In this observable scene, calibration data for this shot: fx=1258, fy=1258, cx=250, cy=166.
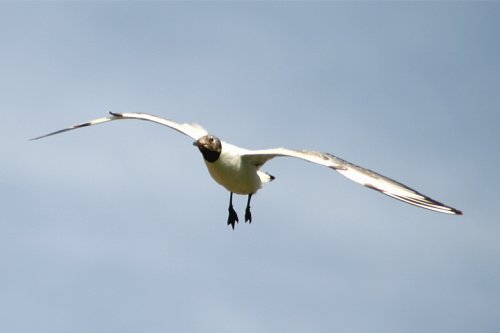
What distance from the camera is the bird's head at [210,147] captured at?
80.1 ft

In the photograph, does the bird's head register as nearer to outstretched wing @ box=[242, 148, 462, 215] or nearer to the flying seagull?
the flying seagull

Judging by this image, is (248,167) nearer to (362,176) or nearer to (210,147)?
(210,147)

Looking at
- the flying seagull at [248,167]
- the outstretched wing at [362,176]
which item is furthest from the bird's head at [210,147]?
the outstretched wing at [362,176]

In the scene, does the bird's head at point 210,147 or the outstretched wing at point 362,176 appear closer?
the outstretched wing at point 362,176

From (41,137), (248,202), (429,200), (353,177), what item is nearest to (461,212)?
(429,200)

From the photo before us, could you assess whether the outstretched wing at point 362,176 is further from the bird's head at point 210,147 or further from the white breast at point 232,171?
the bird's head at point 210,147

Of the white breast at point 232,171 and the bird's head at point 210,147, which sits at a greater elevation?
the bird's head at point 210,147

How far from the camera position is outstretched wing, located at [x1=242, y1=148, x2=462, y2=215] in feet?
68.1

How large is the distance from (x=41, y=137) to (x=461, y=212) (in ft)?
36.2

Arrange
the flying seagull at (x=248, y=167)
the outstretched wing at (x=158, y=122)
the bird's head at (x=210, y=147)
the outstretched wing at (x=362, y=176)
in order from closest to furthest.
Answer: the outstretched wing at (x=362, y=176), the flying seagull at (x=248, y=167), the bird's head at (x=210, y=147), the outstretched wing at (x=158, y=122)

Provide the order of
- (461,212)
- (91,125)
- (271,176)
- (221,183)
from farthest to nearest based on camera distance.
Answer: (91,125), (271,176), (221,183), (461,212)

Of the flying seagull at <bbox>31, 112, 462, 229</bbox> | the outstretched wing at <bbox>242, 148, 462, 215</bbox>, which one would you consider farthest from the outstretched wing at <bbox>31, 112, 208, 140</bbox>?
the outstretched wing at <bbox>242, 148, 462, 215</bbox>

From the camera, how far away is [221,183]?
25031mm

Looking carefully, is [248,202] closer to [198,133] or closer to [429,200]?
[198,133]
